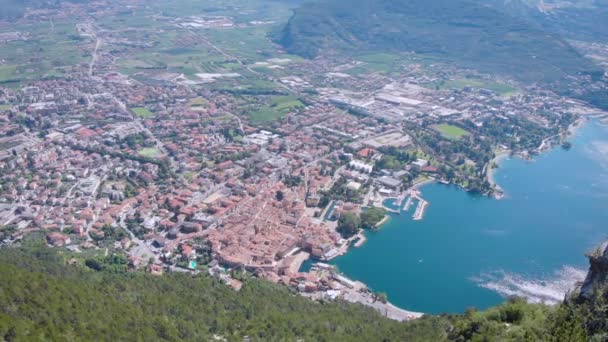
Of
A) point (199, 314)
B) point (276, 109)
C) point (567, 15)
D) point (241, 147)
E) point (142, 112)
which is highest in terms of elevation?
point (567, 15)

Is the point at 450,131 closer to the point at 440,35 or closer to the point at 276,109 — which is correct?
the point at 276,109

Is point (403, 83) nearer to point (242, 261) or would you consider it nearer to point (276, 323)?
point (242, 261)

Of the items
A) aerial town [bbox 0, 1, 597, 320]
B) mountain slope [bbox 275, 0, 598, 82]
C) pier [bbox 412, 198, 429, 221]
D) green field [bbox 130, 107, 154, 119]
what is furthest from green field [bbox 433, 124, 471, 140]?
green field [bbox 130, 107, 154, 119]

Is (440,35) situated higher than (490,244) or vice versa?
(440,35)

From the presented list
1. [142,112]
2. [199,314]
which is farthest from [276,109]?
[199,314]

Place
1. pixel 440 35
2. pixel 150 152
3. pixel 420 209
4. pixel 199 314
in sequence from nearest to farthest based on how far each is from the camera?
pixel 199 314
pixel 420 209
pixel 150 152
pixel 440 35

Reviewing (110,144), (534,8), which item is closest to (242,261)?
(110,144)

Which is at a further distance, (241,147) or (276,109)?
(276,109)

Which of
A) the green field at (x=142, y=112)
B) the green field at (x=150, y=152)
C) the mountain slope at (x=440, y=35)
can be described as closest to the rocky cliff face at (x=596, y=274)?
the green field at (x=150, y=152)
